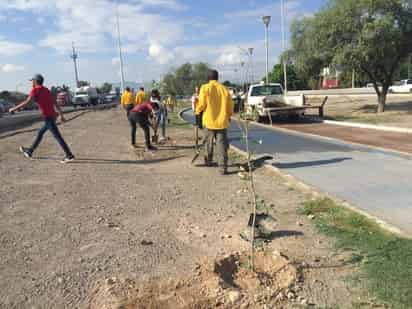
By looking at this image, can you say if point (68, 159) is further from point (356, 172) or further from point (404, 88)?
point (404, 88)

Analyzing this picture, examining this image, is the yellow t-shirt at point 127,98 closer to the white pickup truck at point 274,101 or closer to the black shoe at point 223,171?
the white pickup truck at point 274,101

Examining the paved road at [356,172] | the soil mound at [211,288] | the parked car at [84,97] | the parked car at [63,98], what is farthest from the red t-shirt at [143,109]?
the parked car at [63,98]

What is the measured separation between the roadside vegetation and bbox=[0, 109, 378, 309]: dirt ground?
0.39ft

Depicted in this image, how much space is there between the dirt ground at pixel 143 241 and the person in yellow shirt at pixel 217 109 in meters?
0.53

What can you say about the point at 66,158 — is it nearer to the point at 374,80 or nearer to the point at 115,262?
the point at 115,262

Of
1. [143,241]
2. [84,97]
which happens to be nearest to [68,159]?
[143,241]

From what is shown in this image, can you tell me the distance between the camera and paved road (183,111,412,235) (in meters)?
4.63

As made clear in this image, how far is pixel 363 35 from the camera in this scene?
16938mm

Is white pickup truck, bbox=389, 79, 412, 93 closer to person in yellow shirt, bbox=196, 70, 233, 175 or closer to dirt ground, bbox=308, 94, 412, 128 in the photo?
dirt ground, bbox=308, 94, 412, 128

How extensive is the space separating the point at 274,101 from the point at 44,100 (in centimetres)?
1171

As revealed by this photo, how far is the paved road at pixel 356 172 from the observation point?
463 centimetres

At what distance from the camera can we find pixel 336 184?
5.75 metres

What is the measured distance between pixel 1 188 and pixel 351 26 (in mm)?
16096

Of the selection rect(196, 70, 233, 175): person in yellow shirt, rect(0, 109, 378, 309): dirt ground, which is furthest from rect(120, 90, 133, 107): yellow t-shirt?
rect(196, 70, 233, 175): person in yellow shirt
